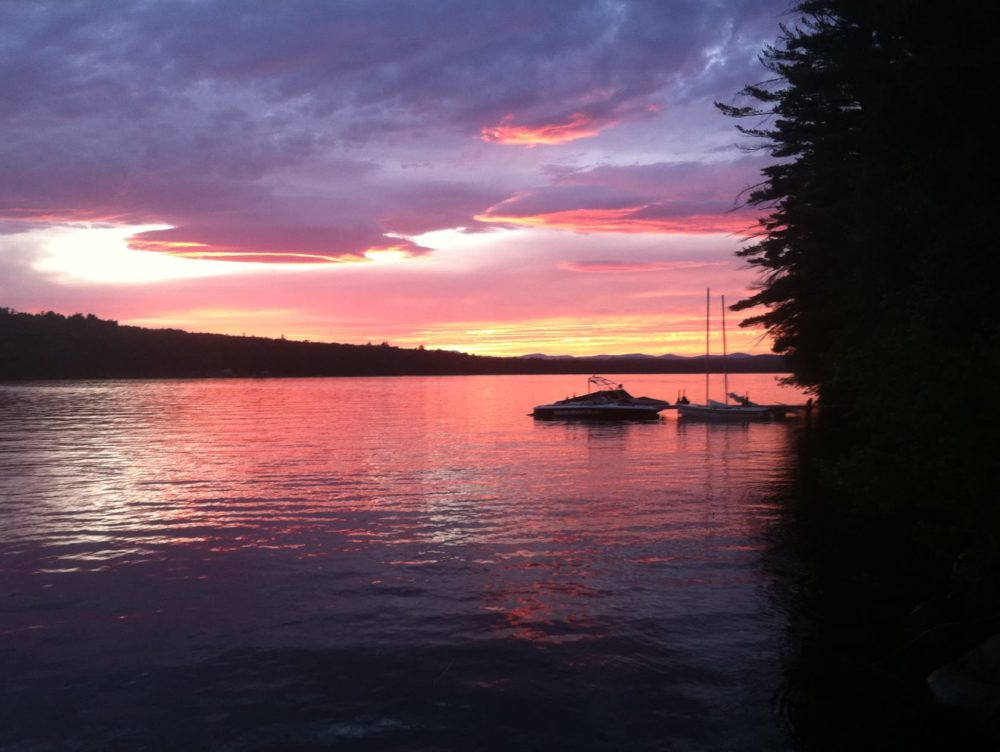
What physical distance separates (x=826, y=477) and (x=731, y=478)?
17752 mm

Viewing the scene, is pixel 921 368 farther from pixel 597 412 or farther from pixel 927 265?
pixel 597 412

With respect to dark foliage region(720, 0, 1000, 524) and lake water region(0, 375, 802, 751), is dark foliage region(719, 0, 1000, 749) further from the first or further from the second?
lake water region(0, 375, 802, 751)

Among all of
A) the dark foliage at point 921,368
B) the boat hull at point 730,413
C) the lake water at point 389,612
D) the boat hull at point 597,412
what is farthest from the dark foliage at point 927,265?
the boat hull at point 597,412

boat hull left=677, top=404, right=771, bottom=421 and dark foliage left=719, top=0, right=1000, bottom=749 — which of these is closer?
dark foliage left=719, top=0, right=1000, bottom=749

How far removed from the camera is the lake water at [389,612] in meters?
9.88

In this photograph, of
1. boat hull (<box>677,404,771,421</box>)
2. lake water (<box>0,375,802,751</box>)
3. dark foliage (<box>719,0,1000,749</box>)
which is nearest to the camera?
lake water (<box>0,375,802,751</box>)

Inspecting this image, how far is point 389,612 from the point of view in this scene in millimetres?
14094

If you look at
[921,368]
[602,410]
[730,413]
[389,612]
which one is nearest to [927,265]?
[921,368]

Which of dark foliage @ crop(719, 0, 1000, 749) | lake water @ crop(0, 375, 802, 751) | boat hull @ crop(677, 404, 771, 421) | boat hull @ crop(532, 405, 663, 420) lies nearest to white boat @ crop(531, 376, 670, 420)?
boat hull @ crop(532, 405, 663, 420)

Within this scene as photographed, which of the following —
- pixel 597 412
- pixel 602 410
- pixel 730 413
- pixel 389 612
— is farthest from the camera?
pixel 597 412

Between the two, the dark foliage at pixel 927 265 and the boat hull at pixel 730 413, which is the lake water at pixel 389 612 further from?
the boat hull at pixel 730 413

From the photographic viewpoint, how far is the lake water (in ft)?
32.4

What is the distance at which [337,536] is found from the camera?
67.5 feet

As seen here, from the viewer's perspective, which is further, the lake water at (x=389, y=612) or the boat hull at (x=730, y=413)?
the boat hull at (x=730, y=413)
